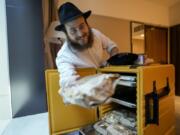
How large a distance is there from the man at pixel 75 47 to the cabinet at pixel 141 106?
0.22ft

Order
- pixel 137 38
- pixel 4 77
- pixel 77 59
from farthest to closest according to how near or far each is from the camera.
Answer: pixel 137 38 < pixel 4 77 < pixel 77 59

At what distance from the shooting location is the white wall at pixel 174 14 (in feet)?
10.7

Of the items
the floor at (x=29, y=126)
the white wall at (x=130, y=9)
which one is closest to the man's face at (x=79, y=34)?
the floor at (x=29, y=126)

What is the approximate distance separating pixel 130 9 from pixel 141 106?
2.54 metres

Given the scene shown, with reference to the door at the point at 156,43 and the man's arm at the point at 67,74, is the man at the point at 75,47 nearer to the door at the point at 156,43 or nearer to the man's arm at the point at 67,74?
the man's arm at the point at 67,74

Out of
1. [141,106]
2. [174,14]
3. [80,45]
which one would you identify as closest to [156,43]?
[174,14]

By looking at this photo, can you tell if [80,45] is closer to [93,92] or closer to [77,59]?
[77,59]

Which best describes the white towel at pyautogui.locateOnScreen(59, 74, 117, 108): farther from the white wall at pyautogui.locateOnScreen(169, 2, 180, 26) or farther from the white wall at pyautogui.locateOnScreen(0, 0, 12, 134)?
the white wall at pyautogui.locateOnScreen(169, 2, 180, 26)

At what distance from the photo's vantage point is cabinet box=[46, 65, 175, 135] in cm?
70

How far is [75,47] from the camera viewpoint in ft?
3.18

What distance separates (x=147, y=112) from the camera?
73cm

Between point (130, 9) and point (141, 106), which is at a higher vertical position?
point (130, 9)

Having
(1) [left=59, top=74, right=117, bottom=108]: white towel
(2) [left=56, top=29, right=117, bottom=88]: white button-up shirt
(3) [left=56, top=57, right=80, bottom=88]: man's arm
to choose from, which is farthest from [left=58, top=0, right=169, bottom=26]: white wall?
(1) [left=59, top=74, right=117, bottom=108]: white towel

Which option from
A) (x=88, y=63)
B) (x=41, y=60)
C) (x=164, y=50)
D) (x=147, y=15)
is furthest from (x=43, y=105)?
(x=164, y=50)
